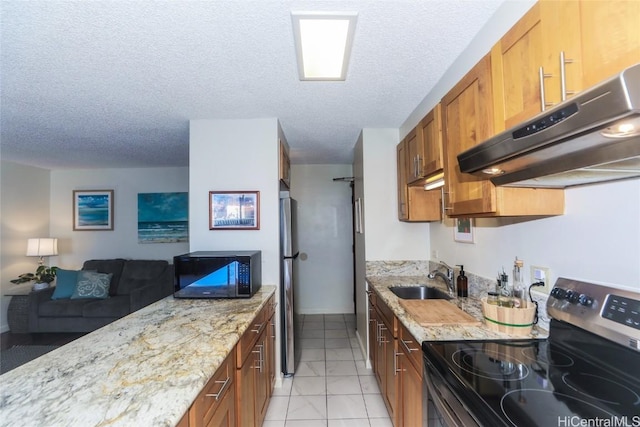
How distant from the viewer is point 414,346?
145cm

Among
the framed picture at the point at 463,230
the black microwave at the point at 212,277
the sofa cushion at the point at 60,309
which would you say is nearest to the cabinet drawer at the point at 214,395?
the black microwave at the point at 212,277

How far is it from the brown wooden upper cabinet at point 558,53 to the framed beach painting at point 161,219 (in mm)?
4512

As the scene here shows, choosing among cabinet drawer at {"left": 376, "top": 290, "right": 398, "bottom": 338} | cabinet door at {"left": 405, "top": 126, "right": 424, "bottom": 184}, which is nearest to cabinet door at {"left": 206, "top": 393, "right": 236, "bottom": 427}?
cabinet drawer at {"left": 376, "top": 290, "right": 398, "bottom": 338}

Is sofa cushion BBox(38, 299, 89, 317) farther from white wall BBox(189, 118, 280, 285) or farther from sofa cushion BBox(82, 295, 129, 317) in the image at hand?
white wall BBox(189, 118, 280, 285)

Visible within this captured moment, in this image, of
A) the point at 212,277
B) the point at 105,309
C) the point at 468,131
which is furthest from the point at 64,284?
the point at 468,131

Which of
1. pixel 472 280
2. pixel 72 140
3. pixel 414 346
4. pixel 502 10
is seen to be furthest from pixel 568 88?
pixel 72 140

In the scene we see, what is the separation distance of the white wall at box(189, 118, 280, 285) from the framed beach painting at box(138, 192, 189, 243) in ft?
7.35

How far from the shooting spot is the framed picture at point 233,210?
2.58 metres

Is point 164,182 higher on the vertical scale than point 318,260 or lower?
higher

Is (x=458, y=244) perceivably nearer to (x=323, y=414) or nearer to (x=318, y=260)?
(x=323, y=414)

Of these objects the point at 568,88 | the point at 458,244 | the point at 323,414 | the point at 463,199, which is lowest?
the point at 323,414

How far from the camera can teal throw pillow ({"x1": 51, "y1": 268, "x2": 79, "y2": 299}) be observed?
3711mm

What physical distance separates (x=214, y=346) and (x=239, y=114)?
6.32 ft

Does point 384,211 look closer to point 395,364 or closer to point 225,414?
point 395,364
